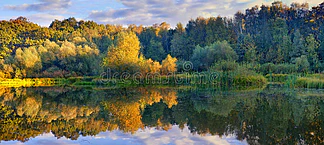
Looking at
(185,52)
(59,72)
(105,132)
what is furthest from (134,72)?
(105,132)

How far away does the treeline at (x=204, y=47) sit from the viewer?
31328 mm

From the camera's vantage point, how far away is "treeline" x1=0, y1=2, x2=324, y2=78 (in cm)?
3133

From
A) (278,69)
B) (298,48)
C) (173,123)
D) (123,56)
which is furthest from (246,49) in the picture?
(173,123)

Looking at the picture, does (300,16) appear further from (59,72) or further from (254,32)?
(59,72)

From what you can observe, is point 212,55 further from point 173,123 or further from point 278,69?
point 173,123

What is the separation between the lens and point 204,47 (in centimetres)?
3916

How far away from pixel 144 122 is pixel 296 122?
456 centimetres

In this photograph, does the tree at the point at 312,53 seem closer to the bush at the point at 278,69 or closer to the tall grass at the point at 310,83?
the bush at the point at 278,69

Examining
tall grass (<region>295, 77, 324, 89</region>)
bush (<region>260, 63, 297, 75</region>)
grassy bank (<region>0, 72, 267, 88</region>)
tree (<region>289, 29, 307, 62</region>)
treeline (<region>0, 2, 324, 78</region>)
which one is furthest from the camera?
tree (<region>289, 29, 307, 62</region>)

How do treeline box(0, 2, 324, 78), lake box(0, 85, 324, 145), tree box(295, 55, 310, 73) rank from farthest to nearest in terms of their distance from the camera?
treeline box(0, 2, 324, 78) → tree box(295, 55, 310, 73) → lake box(0, 85, 324, 145)

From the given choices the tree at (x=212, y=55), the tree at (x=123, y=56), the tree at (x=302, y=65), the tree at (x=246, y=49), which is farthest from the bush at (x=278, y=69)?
the tree at (x=123, y=56)

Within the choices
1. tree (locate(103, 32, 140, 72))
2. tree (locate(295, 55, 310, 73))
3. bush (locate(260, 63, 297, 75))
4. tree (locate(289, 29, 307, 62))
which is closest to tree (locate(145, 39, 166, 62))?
tree (locate(103, 32, 140, 72))

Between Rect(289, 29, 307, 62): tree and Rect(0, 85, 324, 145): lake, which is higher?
Rect(289, 29, 307, 62): tree

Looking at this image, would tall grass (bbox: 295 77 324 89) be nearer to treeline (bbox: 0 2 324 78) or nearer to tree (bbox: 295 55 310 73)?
treeline (bbox: 0 2 324 78)
